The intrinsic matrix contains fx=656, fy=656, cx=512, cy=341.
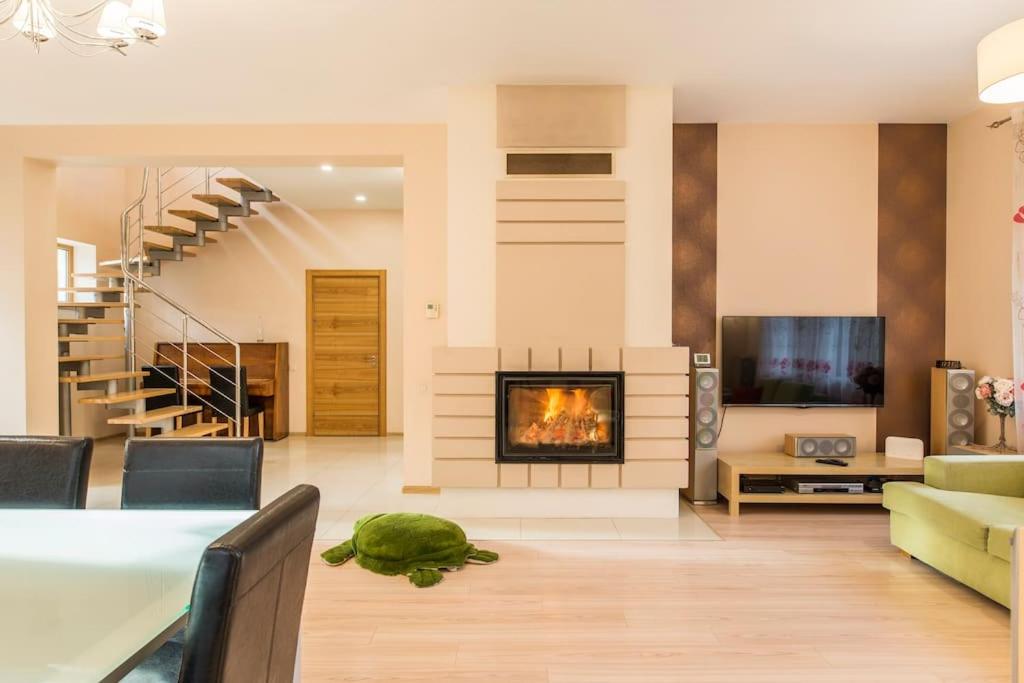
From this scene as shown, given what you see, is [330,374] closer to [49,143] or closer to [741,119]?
[49,143]

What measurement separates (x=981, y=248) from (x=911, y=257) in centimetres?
42

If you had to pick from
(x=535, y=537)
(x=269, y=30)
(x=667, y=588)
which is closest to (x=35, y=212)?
(x=269, y=30)

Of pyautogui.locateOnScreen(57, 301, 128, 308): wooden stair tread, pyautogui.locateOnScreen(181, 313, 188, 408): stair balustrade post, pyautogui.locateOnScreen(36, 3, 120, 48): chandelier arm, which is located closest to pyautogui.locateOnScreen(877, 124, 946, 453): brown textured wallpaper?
pyautogui.locateOnScreen(36, 3, 120, 48): chandelier arm

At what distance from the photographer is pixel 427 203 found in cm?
469

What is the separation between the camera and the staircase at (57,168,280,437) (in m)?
5.83

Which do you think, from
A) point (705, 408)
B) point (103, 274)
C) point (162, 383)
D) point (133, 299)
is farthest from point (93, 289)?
point (705, 408)

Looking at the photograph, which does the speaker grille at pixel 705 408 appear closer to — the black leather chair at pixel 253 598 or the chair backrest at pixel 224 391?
the black leather chair at pixel 253 598

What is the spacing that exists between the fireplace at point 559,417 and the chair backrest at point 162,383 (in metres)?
4.22

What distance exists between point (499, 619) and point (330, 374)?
5.34 meters

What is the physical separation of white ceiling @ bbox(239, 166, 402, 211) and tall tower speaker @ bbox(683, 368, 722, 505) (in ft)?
10.4

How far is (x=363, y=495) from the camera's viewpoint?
4711mm

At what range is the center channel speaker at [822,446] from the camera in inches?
174

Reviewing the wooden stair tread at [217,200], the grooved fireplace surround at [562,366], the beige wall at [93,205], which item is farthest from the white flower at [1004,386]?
the beige wall at [93,205]

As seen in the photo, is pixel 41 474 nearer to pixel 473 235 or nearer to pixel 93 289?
pixel 473 235
